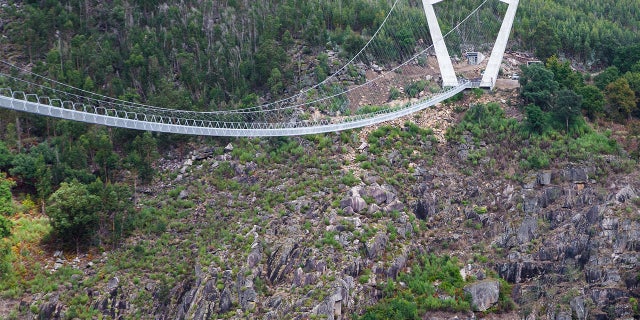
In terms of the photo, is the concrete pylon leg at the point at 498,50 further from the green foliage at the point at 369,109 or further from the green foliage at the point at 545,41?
the green foliage at the point at 369,109

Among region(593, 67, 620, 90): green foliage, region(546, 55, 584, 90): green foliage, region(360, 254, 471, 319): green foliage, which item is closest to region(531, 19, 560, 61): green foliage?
region(546, 55, 584, 90): green foliage

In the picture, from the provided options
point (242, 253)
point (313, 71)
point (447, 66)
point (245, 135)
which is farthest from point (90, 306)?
point (447, 66)

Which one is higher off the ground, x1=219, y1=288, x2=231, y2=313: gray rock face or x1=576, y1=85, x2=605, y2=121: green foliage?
x1=576, y1=85, x2=605, y2=121: green foliage

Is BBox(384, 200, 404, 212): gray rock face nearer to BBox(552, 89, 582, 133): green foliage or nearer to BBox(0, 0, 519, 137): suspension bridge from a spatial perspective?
BBox(0, 0, 519, 137): suspension bridge

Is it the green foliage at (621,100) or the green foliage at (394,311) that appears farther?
the green foliage at (621,100)

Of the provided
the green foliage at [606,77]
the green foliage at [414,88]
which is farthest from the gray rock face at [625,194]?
the green foliage at [414,88]

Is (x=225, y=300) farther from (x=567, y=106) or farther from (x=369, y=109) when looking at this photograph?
(x=567, y=106)

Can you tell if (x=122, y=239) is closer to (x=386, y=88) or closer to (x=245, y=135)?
(x=245, y=135)

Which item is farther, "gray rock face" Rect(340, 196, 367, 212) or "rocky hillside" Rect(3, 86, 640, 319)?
"gray rock face" Rect(340, 196, 367, 212)
